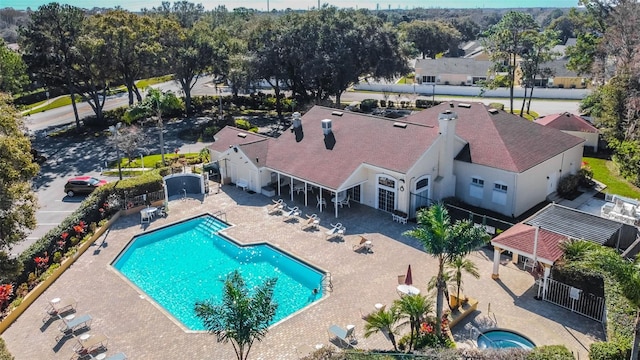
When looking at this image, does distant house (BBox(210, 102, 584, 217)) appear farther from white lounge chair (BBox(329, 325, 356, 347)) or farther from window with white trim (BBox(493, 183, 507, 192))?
white lounge chair (BBox(329, 325, 356, 347))

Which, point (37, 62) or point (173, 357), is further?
point (37, 62)

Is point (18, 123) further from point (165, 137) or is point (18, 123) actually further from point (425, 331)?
point (165, 137)

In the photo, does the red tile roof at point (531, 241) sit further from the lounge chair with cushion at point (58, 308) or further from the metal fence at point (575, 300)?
the lounge chair with cushion at point (58, 308)

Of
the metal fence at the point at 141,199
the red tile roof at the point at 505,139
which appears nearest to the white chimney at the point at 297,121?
the red tile roof at the point at 505,139

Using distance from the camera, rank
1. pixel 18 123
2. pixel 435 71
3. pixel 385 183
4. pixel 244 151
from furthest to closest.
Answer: pixel 435 71
pixel 244 151
pixel 385 183
pixel 18 123

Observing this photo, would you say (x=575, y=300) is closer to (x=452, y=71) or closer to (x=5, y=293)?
(x=5, y=293)

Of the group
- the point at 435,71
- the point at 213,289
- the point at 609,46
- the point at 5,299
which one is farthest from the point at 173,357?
the point at 435,71

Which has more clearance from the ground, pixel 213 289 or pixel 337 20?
pixel 337 20
